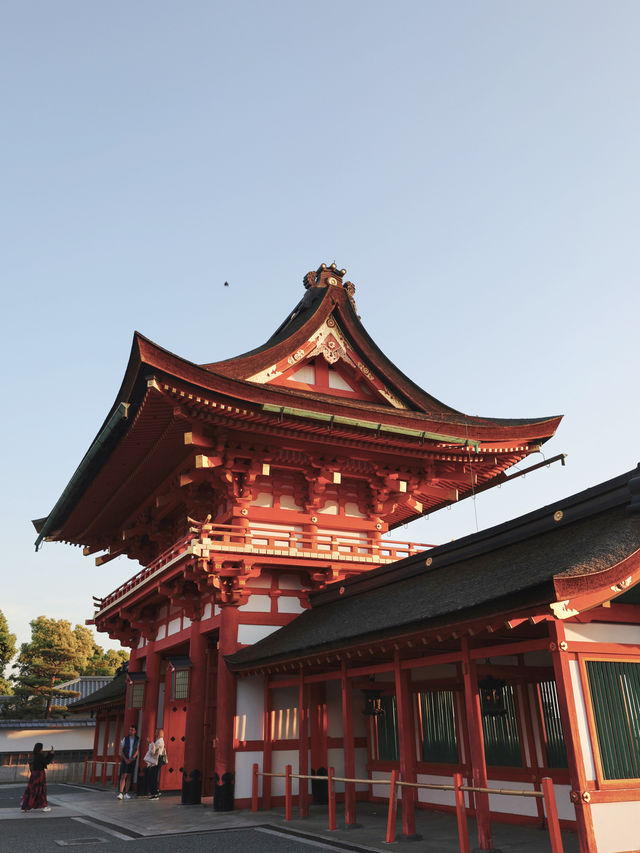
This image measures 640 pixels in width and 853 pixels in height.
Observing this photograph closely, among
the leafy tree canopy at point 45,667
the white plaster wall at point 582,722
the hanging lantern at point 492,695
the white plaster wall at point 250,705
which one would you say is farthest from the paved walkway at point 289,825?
the leafy tree canopy at point 45,667

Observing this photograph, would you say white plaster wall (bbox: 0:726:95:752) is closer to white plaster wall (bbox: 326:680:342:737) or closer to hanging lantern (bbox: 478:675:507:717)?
white plaster wall (bbox: 326:680:342:737)

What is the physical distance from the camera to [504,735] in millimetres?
11992

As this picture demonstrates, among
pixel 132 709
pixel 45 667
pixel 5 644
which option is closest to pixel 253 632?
pixel 132 709

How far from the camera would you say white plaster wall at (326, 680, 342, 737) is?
15.8m

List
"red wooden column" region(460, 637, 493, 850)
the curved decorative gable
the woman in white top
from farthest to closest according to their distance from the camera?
the curved decorative gable → the woman in white top → "red wooden column" region(460, 637, 493, 850)

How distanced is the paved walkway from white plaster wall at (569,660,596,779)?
195 centimetres

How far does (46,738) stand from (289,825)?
32.8m

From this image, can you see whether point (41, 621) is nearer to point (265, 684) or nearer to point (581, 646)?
point (265, 684)

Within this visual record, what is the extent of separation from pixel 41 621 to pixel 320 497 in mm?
38723

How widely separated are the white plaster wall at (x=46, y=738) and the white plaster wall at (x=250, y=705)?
1134 inches

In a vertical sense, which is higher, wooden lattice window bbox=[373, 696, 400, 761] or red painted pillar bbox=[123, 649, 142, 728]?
red painted pillar bbox=[123, 649, 142, 728]

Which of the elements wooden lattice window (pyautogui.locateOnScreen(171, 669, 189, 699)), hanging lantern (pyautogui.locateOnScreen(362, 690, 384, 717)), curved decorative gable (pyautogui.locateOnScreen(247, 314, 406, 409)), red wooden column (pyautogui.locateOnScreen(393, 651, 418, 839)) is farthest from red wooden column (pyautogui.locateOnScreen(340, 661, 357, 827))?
curved decorative gable (pyautogui.locateOnScreen(247, 314, 406, 409))

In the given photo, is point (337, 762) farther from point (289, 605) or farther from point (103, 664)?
point (103, 664)

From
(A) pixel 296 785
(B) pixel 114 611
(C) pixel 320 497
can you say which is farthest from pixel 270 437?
(B) pixel 114 611
